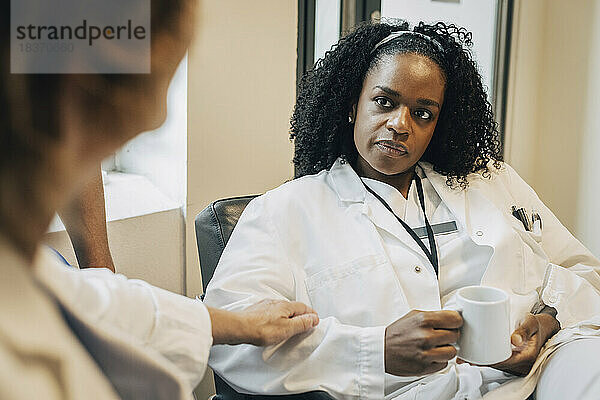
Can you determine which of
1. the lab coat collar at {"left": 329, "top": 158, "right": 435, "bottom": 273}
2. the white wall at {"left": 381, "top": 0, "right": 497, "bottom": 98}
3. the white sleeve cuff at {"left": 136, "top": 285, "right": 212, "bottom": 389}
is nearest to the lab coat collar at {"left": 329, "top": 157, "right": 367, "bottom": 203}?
the lab coat collar at {"left": 329, "top": 158, "right": 435, "bottom": 273}

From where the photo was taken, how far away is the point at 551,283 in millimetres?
1444

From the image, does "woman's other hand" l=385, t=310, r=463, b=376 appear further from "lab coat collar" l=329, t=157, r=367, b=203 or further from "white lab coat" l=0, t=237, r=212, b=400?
"white lab coat" l=0, t=237, r=212, b=400

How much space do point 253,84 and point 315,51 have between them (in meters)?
0.45

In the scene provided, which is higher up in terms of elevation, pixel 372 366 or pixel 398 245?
pixel 398 245

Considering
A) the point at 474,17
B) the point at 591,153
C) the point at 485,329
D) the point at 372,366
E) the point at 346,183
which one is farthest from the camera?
the point at 474,17

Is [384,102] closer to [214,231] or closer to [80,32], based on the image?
[214,231]

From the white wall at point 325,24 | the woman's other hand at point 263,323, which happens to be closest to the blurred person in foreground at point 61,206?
the woman's other hand at point 263,323

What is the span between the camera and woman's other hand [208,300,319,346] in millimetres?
876

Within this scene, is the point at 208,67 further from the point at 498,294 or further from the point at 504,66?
Answer: the point at 504,66

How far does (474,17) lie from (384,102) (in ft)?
6.35

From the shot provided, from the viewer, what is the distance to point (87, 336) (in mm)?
472

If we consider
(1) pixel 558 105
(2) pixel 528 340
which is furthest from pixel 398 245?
(1) pixel 558 105

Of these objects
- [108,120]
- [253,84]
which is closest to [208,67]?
[253,84]

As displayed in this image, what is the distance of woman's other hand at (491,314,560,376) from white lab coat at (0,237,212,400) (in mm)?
768
